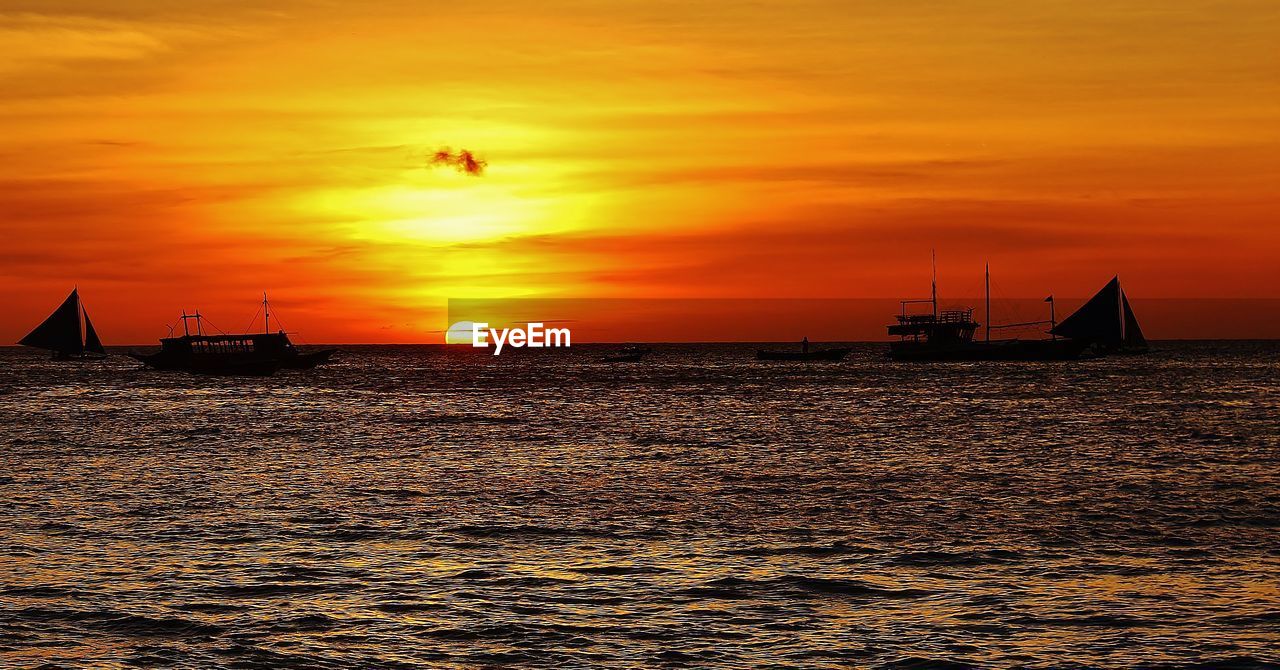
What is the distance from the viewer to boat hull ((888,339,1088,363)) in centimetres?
18475

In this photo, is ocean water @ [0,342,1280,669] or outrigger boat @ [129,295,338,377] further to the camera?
outrigger boat @ [129,295,338,377]

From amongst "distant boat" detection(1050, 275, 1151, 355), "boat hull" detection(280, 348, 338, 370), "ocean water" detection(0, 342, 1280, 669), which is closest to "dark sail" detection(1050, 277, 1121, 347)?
"distant boat" detection(1050, 275, 1151, 355)

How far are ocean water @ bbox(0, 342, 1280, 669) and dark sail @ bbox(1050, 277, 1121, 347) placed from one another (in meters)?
133

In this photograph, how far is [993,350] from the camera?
606 feet

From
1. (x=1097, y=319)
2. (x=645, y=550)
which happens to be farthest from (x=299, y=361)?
(x=645, y=550)

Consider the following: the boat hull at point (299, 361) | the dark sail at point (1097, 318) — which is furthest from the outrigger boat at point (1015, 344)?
the boat hull at point (299, 361)

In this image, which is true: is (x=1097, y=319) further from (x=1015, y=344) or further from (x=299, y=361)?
(x=299, y=361)

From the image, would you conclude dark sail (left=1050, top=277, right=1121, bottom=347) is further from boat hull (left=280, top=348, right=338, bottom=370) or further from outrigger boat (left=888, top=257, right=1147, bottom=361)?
boat hull (left=280, top=348, right=338, bottom=370)

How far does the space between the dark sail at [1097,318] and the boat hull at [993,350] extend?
6.50 ft

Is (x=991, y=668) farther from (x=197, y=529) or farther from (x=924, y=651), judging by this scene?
(x=197, y=529)

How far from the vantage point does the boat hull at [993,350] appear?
184750 millimetres

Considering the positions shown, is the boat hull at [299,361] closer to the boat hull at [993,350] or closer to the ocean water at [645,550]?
the boat hull at [993,350]

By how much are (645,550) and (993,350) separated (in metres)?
168

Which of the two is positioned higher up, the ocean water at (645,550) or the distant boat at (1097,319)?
the distant boat at (1097,319)
